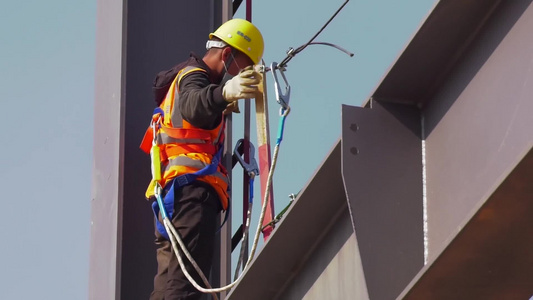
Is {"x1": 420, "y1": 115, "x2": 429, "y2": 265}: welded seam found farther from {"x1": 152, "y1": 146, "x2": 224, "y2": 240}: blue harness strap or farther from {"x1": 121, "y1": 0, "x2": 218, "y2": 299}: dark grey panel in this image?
{"x1": 121, "y1": 0, "x2": 218, "y2": 299}: dark grey panel

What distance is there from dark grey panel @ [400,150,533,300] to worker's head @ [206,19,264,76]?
13.8 feet

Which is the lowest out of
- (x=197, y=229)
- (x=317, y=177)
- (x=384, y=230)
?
(x=384, y=230)

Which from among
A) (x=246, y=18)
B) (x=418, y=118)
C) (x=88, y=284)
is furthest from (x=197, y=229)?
(x=418, y=118)

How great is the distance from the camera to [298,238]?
5016 millimetres

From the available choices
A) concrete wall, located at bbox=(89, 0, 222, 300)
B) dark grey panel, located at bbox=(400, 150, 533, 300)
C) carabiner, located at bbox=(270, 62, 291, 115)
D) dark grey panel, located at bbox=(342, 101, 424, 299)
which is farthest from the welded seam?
concrete wall, located at bbox=(89, 0, 222, 300)

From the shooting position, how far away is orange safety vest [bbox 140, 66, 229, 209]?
756cm

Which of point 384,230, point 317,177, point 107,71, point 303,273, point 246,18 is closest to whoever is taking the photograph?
point 384,230

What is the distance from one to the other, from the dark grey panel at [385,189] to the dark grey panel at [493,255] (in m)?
0.36

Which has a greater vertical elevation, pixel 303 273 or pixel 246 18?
pixel 246 18

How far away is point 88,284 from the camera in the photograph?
25.7 ft

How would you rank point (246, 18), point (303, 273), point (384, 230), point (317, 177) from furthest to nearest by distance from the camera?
point (246, 18) < point (303, 273) < point (317, 177) < point (384, 230)

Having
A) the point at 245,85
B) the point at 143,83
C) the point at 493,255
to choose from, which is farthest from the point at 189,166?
the point at 493,255

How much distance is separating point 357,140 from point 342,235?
47 centimetres

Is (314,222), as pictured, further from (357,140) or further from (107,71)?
(107,71)
